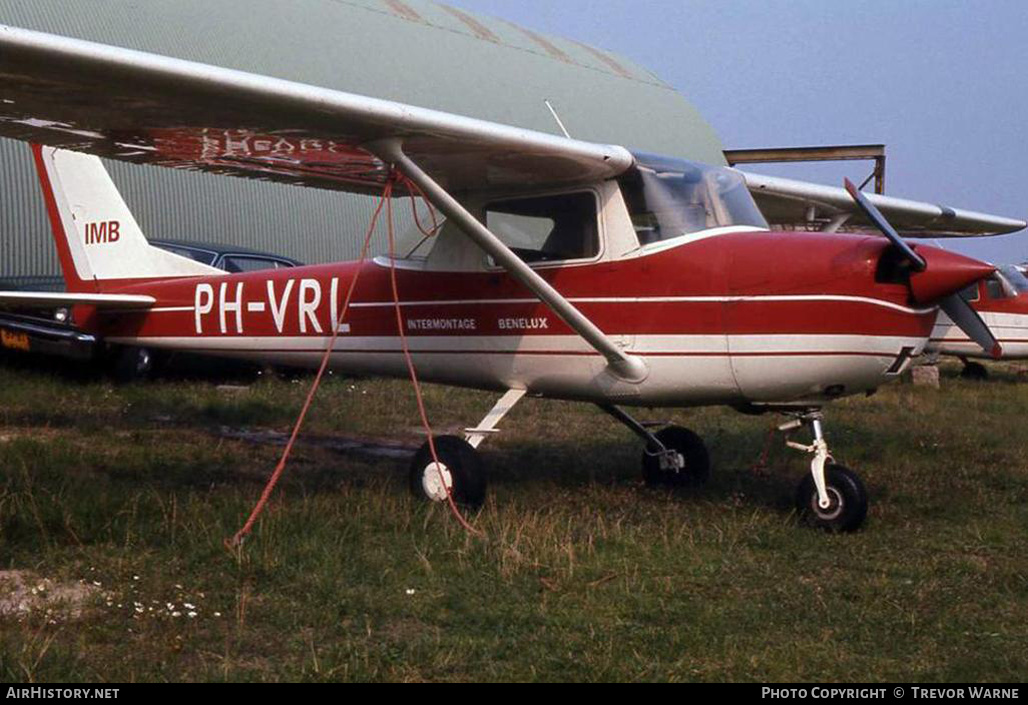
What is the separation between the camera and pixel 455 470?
23.6ft

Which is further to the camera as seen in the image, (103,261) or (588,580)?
(103,261)

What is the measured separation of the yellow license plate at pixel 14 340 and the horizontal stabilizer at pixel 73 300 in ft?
10.4

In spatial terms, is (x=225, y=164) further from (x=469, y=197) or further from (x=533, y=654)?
(x=533, y=654)

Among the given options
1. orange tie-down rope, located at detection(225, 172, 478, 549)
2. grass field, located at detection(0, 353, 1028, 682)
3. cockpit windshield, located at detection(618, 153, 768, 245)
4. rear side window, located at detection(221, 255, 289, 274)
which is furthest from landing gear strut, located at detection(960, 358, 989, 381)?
orange tie-down rope, located at detection(225, 172, 478, 549)

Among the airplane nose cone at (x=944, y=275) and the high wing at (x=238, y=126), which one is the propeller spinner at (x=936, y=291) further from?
the high wing at (x=238, y=126)

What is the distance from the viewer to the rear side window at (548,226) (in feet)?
24.2

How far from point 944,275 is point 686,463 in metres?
2.78

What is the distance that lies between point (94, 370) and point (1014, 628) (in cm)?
1044

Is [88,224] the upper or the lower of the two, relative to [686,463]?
upper

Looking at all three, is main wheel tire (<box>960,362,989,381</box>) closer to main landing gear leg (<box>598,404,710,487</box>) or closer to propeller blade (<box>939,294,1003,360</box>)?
main landing gear leg (<box>598,404,710,487</box>)

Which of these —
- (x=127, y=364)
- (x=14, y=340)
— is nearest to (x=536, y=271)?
(x=127, y=364)

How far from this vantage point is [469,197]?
26.0ft

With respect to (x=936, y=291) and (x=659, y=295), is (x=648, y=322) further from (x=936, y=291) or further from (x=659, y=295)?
(x=936, y=291)
